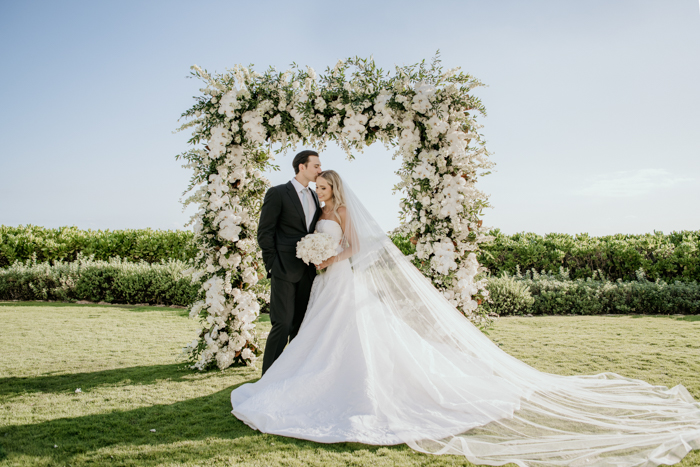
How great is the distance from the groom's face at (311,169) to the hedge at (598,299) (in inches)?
240

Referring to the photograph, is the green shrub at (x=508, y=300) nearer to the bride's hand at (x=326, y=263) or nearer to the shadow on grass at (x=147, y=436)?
the bride's hand at (x=326, y=263)

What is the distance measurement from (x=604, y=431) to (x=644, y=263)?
9365 mm

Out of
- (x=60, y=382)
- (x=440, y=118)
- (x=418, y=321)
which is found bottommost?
(x=60, y=382)

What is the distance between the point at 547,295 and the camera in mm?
9836

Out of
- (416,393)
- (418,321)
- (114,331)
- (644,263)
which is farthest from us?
(644,263)

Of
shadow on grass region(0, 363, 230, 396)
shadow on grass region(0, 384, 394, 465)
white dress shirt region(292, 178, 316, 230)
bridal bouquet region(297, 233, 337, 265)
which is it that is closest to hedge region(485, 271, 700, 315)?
white dress shirt region(292, 178, 316, 230)

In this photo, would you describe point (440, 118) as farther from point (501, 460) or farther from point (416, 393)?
point (501, 460)

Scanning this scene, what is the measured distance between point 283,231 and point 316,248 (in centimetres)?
73

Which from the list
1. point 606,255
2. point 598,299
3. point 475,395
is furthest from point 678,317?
point 475,395

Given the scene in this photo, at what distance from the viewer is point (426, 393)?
12.3 feet

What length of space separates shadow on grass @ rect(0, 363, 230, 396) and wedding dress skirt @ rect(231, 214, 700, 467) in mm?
1736

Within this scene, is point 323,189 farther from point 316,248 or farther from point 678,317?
point 678,317

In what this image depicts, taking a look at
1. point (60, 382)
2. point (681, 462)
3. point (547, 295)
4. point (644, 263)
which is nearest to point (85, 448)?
point (60, 382)

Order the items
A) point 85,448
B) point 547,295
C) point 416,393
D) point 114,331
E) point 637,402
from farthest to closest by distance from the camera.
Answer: point 547,295 < point 114,331 < point 637,402 < point 416,393 < point 85,448
